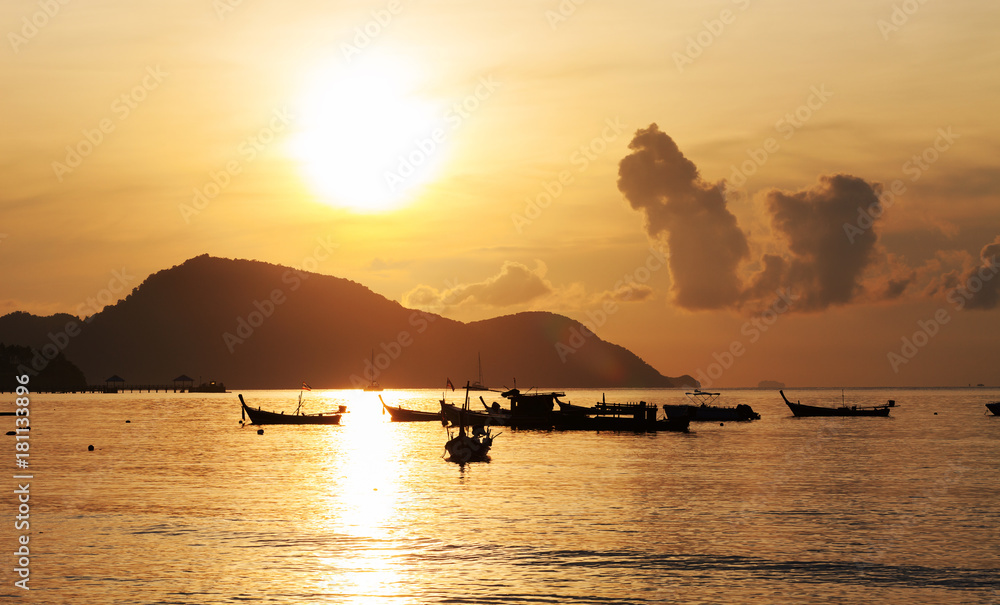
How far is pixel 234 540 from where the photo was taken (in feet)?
136

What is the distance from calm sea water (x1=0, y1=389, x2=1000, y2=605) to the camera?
107ft

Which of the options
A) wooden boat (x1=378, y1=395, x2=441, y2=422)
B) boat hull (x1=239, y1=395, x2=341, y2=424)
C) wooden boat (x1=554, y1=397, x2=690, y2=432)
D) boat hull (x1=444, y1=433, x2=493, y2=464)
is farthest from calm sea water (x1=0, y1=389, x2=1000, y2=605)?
wooden boat (x1=378, y1=395, x2=441, y2=422)

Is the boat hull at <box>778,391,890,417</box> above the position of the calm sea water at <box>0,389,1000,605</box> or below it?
above

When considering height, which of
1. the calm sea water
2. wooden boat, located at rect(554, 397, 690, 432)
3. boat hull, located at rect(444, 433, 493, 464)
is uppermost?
wooden boat, located at rect(554, 397, 690, 432)

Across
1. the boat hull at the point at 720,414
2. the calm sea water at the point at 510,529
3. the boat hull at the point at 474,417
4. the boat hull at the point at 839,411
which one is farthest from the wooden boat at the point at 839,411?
the calm sea water at the point at 510,529

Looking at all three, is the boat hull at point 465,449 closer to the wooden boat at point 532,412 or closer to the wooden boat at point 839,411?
the wooden boat at point 532,412

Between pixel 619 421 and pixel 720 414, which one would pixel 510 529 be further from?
pixel 720 414

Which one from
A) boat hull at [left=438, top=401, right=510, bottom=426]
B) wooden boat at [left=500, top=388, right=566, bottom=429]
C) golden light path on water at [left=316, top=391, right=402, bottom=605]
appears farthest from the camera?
wooden boat at [left=500, top=388, right=566, bottom=429]

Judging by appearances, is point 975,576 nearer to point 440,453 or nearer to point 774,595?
point 774,595

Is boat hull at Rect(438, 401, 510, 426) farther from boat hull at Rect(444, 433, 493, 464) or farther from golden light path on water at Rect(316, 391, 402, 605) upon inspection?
boat hull at Rect(444, 433, 493, 464)

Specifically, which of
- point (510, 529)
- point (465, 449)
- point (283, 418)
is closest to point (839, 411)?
point (283, 418)

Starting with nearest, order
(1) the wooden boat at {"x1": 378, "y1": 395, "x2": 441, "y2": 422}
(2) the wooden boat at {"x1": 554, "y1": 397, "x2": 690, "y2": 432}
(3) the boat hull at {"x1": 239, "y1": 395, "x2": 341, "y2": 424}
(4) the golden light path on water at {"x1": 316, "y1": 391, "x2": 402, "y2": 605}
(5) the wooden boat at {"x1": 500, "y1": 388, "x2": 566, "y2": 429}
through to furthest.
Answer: (4) the golden light path on water at {"x1": 316, "y1": 391, "x2": 402, "y2": 605}, (2) the wooden boat at {"x1": 554, "y1": 397, "x2": 690, "y2": 432}, (5) the wooden boat at {"x1": 500, "y1": 388, "x2": 566, "y2": 429}, (3) the boat hull at {"x1": 239, "y1": 395, "x2": 341, "y2": 424}, (1) the wooden boat at {"x1": 378, "y1": 395, "x2": 441, "y2": 422}

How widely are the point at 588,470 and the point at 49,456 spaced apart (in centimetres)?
5047

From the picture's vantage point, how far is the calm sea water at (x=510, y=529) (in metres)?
32.6
